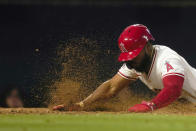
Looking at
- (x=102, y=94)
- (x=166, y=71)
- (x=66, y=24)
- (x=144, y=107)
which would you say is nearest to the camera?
(x=144, y=107)

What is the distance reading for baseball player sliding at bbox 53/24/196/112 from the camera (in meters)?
4.19

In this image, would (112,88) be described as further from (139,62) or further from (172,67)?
(172,67)

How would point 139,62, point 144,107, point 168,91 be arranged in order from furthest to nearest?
point 139,62
point 168,91
point 144,107

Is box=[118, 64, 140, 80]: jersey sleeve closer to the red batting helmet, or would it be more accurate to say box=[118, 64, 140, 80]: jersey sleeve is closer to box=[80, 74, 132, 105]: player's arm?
box=[80, 74, 132, 105]: player's arm

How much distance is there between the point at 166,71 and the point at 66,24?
4.86 m

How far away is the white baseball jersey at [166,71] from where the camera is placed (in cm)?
441

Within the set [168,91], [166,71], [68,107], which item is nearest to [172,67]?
[166,71]

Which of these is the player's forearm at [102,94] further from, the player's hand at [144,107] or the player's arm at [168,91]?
the player's hand at [144,107]

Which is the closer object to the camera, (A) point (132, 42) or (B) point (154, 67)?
(A) point (132, 42)

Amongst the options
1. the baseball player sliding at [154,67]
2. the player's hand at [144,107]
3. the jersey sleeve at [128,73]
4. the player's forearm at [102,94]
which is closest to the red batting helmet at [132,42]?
the baseball player sliding at [154,67]

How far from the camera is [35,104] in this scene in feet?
26.3

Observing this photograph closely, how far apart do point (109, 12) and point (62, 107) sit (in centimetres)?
418

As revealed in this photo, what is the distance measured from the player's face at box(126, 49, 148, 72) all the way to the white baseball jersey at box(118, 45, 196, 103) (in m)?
0.10

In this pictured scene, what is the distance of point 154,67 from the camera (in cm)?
487
